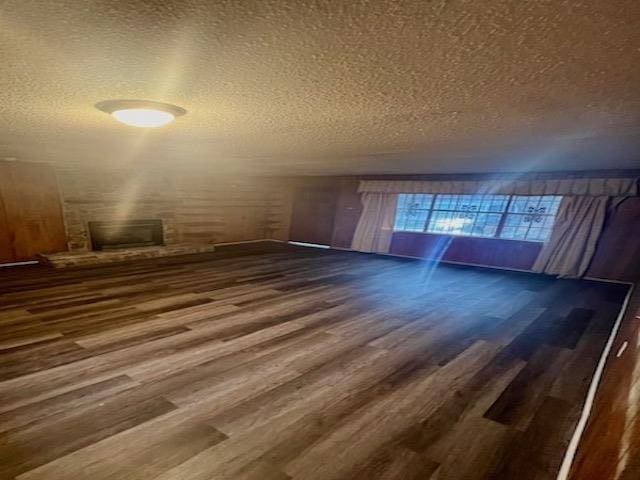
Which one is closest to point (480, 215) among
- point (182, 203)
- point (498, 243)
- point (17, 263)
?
point (498, 243)

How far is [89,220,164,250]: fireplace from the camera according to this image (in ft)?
18.3

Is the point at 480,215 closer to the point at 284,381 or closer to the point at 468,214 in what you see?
the point at 468,214

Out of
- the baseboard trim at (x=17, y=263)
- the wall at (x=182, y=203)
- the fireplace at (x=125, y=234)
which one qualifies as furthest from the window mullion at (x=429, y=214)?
the baseboard trim at (x=17, y=263)

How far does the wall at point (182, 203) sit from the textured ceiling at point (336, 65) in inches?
137

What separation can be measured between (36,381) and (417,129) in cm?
305

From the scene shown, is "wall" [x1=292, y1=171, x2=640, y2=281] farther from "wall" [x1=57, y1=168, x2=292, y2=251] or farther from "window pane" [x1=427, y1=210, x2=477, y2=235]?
"wall" [x1=57, y1=168, x2=292, y2=251]

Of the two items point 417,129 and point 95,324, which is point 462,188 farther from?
point 95,324

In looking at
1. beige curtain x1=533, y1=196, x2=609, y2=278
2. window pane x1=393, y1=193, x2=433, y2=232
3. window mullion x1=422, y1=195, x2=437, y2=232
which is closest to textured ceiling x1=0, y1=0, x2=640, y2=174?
beige curtain x1=533, y1=196, x2=609, y2=278

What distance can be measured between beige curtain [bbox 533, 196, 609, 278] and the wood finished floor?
4.51 ft

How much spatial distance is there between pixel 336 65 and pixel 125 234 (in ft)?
20.3

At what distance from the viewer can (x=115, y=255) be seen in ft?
17.3

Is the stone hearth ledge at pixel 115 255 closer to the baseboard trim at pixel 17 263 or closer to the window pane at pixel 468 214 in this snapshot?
the baseboard trim at pixel 17 263

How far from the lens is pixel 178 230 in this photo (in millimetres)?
6707

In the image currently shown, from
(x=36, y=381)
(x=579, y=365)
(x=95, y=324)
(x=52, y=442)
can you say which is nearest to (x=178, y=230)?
(x=95, y=324)
